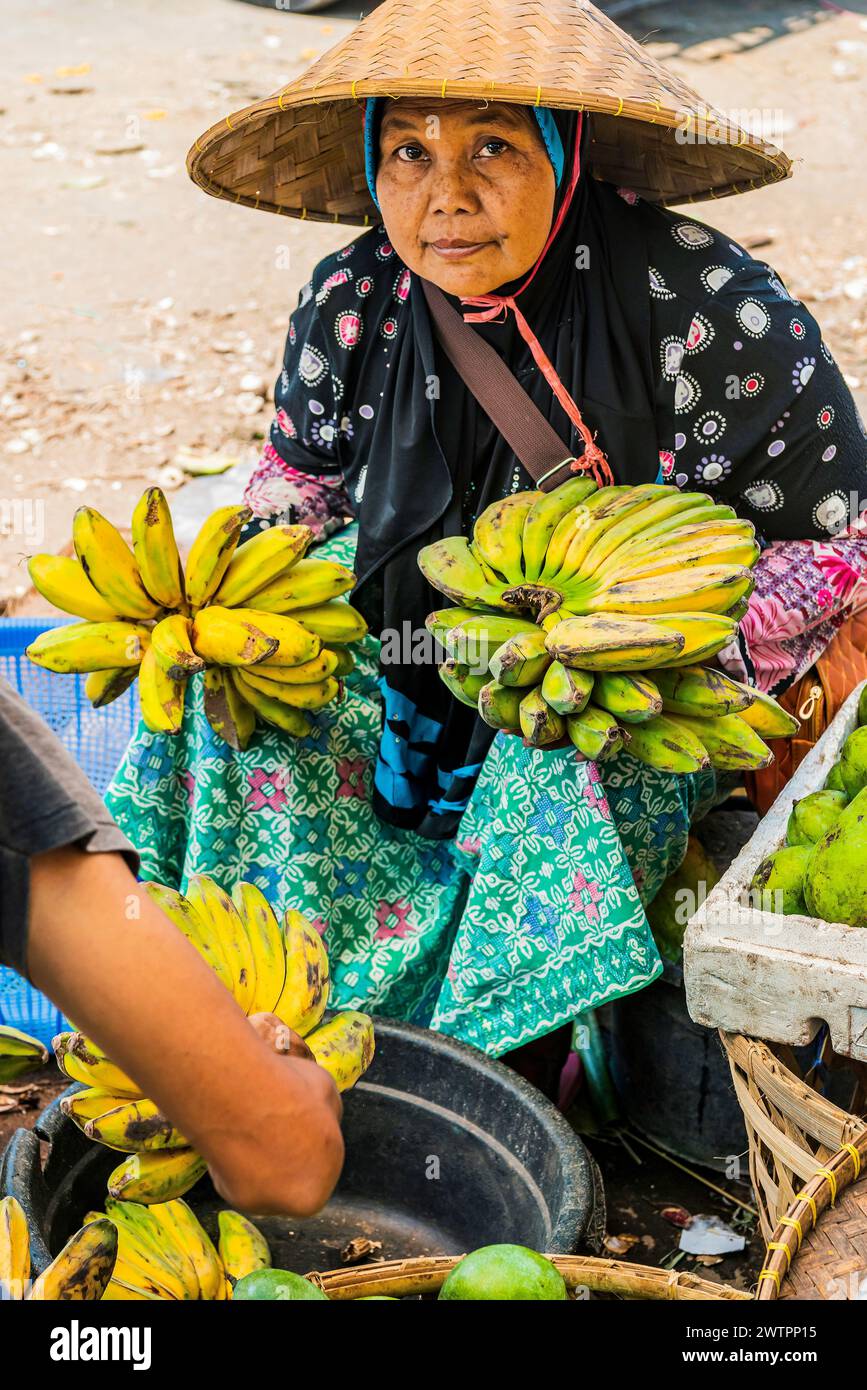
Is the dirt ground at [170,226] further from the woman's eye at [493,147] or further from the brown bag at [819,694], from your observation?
the brown bag at [819,694]

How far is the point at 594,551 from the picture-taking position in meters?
2.37

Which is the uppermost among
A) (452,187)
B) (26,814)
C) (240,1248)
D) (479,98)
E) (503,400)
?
(479,98)

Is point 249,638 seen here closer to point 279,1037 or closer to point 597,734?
point 597,734

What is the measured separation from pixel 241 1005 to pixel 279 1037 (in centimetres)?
50

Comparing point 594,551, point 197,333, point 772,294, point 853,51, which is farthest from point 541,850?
point 853,51

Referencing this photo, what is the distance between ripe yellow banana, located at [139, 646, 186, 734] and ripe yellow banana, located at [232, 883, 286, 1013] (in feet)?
1.57

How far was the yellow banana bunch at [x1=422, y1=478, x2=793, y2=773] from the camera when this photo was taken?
2.21 metres

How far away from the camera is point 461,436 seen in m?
2.69

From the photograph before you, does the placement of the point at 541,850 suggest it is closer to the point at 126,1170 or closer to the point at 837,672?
the point at 837,672

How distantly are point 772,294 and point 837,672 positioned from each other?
691 millimetres

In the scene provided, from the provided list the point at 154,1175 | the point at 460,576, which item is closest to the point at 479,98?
the point at 460,576

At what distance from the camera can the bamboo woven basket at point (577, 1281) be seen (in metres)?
1.85

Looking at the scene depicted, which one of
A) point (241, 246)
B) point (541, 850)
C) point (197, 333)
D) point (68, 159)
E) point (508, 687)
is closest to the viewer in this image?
point (508, 687)

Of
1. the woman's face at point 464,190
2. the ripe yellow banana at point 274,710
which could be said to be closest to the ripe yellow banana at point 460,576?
the ripe yellow banana at point 274,710
